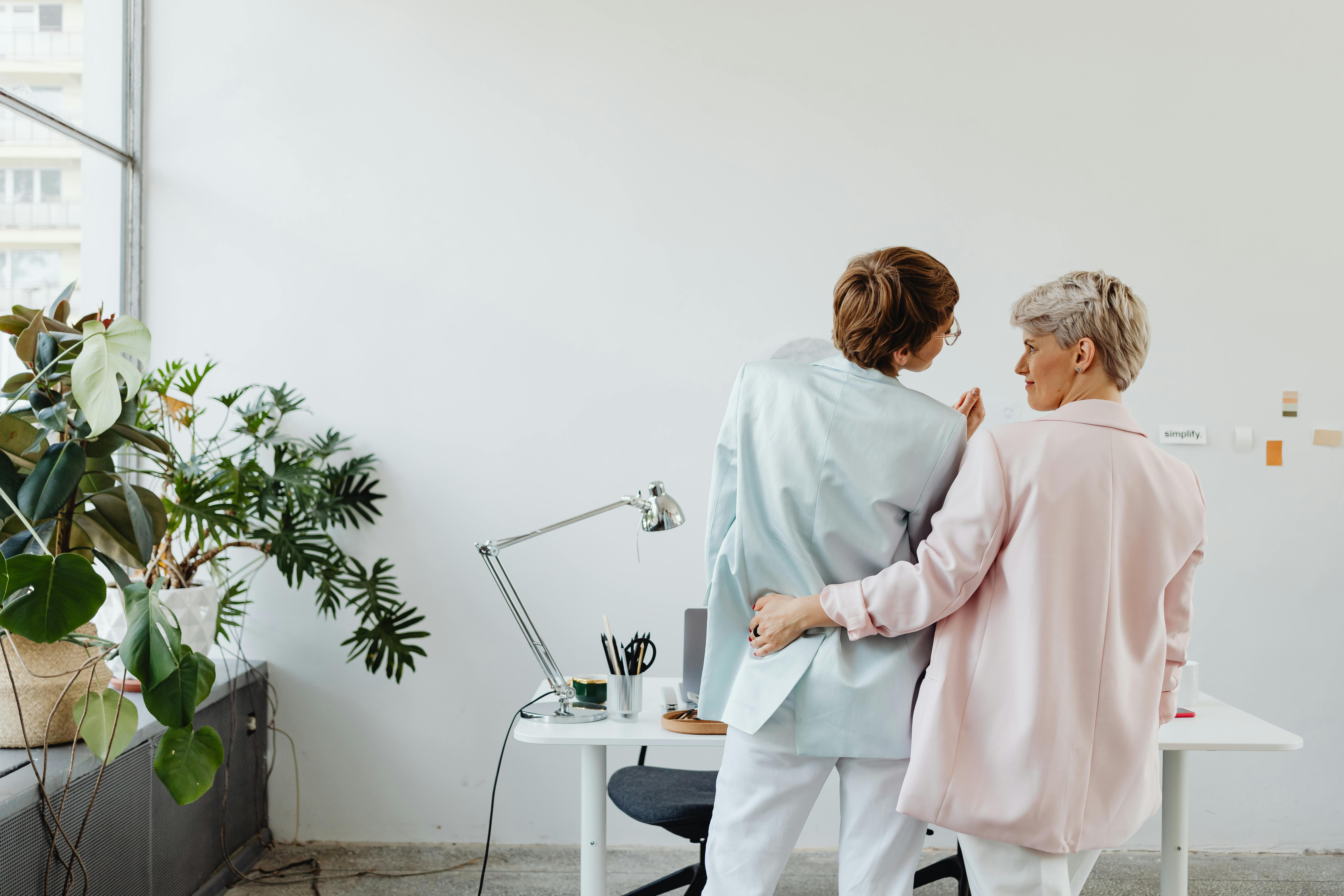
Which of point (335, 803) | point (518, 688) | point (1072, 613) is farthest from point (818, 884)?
point (1072, 613)

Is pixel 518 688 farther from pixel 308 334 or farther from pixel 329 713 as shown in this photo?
pixel 308 334

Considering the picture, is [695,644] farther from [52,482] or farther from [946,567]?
[52,482]

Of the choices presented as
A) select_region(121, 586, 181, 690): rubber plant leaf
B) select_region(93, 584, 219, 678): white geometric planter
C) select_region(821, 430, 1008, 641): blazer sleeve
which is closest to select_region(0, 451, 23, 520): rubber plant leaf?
select_region(121, 586, 181, 690): rubber plant leaf

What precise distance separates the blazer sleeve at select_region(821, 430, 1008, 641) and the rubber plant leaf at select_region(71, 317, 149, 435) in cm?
124

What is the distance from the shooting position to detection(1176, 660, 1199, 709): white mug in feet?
7.02

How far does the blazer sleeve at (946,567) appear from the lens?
1294 millimetres

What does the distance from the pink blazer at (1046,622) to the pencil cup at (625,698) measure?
814 mm

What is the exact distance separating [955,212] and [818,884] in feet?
7.14

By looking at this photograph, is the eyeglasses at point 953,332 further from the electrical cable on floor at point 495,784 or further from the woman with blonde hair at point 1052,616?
the electrical cable on floor at point 495,784

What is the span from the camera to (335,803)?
3010mm

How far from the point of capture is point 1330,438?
2996 millimetres

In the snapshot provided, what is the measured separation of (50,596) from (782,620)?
1188 millimetres

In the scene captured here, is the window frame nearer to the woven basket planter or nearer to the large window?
the large window

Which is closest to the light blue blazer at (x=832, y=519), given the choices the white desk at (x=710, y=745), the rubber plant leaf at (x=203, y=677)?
the white desk at (x=710, y=745)
